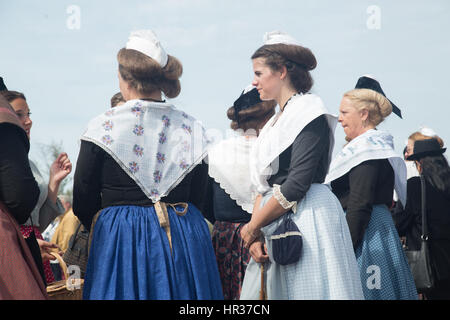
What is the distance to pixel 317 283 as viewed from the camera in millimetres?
3074

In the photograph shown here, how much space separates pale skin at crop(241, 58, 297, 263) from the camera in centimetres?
324

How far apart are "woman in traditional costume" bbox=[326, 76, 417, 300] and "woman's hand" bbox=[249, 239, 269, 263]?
891 mm

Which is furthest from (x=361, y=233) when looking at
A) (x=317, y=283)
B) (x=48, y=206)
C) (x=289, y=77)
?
(x=48, y=206)

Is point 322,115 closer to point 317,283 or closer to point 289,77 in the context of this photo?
point 289,77

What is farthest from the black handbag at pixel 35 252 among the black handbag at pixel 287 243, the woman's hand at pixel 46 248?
the black handbag at pixel 287 243

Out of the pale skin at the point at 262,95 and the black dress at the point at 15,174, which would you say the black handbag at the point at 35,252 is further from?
the pale skin at the point at 262,95

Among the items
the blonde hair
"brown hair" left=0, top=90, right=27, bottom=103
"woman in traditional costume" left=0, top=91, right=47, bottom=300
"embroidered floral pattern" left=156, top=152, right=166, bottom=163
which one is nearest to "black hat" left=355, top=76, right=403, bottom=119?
the blonde hair

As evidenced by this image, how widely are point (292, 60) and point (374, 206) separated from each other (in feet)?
4.33

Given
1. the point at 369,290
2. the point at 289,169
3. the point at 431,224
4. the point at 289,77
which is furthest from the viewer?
the point at 431,224

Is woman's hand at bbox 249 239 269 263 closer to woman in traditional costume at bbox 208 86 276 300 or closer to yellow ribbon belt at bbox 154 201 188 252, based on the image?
yellow ribbon belt at bbox 154 201 188 252

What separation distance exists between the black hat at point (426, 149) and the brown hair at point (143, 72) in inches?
118
